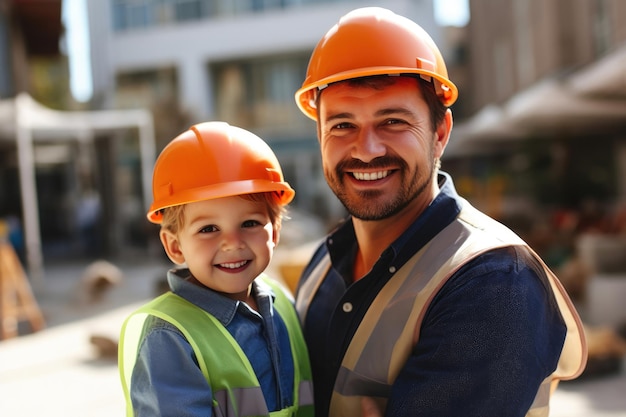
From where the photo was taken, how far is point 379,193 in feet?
7.54

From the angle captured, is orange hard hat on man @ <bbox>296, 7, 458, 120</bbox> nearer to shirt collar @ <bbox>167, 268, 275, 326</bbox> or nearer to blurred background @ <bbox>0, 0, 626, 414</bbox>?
shirt collar @ <bbox>167, 268, 275, 326</bbox>

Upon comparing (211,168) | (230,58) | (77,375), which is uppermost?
(230,58)

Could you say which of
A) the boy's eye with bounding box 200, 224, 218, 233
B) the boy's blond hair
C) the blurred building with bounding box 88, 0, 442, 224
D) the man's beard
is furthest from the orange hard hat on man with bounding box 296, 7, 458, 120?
the blurred building with bounding box 88, 0, 442, 224

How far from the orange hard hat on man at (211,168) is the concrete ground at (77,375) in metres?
4.46

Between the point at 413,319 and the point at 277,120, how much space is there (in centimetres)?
2951

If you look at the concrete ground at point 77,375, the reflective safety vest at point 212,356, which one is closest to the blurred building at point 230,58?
the concrete ground at point 77,375

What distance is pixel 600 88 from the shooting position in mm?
9281

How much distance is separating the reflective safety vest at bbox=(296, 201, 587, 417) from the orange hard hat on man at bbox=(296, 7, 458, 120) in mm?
496

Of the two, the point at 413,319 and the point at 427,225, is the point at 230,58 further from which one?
the point at 413,319

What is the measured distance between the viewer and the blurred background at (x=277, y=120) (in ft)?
36.6

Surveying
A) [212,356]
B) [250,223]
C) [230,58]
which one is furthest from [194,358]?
[230,58]

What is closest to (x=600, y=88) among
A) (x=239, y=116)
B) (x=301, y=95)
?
(x=301, y=95)

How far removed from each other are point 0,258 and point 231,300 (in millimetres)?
8607

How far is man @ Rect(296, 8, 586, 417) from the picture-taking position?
1.85 metres
